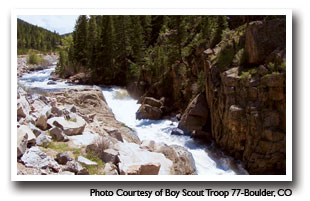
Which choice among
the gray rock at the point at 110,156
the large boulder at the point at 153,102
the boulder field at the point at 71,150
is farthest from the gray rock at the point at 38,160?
the large boulder at the point at 153,102

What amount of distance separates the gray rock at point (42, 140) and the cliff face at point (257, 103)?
578cm

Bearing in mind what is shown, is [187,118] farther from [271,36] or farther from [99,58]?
[99,58]

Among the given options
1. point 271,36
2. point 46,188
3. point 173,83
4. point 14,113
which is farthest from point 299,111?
point 173,83

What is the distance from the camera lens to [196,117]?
11422 mm

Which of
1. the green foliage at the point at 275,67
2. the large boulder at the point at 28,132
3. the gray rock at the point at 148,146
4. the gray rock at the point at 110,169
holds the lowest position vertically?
the gray rock at the point at 110,169

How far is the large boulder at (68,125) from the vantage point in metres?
6.52

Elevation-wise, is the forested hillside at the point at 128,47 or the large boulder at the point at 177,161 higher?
the forested hillside at the point at 128,47

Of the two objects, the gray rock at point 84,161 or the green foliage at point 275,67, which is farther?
the green foliage at point 275,67

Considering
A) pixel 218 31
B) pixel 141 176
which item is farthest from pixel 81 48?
pixel 141 176

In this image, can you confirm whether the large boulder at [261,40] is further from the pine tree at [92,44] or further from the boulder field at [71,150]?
the pine tree at [92,44]

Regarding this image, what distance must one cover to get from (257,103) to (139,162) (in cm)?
449

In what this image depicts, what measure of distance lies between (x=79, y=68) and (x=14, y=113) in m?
18.8

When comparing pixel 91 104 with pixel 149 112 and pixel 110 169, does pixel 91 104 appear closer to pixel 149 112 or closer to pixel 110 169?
pixel 149 112

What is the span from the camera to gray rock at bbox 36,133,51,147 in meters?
5.62
